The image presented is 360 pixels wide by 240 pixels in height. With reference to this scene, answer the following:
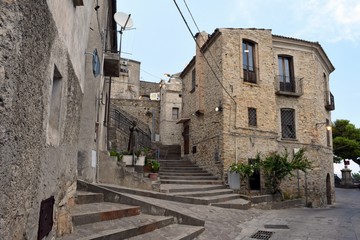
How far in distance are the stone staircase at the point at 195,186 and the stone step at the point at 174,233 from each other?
3167 millimetres

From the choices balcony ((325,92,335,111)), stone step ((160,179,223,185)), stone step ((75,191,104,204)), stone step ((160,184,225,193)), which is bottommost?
stone step ((160,184,225,193))

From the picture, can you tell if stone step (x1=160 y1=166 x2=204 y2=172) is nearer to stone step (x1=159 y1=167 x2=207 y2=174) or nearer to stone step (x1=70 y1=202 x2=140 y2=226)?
stone step (x1=159 y1=167 x2=207 y2=174)

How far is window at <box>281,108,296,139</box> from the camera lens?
1564 centimetres

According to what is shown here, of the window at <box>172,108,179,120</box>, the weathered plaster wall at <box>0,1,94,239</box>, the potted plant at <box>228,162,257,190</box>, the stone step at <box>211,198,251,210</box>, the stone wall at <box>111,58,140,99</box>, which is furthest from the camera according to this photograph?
the stone wall at <box>111,58,140,99</box>

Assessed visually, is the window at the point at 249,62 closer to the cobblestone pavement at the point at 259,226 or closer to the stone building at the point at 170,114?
the cobblestone pavement at the point at 259,226

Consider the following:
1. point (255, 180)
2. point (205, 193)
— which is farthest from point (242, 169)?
point (205, 193)

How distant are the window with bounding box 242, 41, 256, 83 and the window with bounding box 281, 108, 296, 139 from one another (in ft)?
8.74

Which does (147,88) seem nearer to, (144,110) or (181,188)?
(144,110)

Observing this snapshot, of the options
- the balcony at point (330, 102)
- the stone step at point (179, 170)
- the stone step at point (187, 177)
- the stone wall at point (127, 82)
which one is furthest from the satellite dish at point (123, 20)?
the stone wall at point (127, 82)

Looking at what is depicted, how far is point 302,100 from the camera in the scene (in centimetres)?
1602

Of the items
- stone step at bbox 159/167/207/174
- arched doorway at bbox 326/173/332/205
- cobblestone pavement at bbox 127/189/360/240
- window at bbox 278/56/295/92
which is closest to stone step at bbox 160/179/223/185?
stone step at bbox 159/167/207/174

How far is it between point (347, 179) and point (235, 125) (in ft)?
66.9

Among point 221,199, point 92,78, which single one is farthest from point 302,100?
point 92,78

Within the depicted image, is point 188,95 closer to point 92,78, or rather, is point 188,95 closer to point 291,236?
point 92,78
